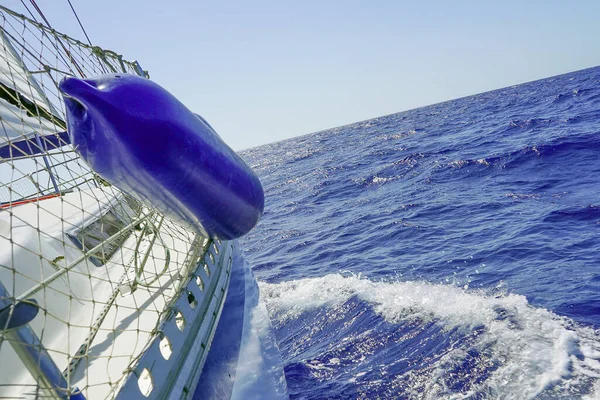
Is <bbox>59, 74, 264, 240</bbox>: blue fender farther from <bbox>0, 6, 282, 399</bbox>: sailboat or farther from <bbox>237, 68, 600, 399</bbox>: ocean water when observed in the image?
<bbox>237, 68, 600, 399</bbox>: ocean water

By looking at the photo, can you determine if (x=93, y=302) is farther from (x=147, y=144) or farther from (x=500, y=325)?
(x=500, y=325)

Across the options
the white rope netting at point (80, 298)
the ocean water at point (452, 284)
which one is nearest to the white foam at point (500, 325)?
the ocean water at point (452, 284)

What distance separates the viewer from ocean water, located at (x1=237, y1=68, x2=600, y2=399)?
17.2 feet

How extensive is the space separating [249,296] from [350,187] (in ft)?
47.2

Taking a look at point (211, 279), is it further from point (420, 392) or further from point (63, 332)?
point (420, 392)

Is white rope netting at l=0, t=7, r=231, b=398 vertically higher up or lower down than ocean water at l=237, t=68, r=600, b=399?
higher up

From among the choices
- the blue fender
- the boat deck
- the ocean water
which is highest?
the blue fender

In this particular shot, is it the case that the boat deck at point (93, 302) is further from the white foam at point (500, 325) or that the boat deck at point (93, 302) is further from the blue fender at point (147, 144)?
the white foam at point (500, 325)

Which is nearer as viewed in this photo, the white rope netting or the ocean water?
the white rope netting

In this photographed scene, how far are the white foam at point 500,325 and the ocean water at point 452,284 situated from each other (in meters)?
0.02

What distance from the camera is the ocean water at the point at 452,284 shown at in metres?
5.23

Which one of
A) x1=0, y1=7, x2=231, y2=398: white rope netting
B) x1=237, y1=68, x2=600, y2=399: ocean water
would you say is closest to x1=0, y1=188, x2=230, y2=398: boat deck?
x1=0, y1=7, x2=231, y2=398: white rope netting

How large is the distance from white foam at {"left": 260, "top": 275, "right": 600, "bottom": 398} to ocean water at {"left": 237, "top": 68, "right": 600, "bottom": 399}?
2 centimetres

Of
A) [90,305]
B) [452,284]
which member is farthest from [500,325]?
[90,305]
